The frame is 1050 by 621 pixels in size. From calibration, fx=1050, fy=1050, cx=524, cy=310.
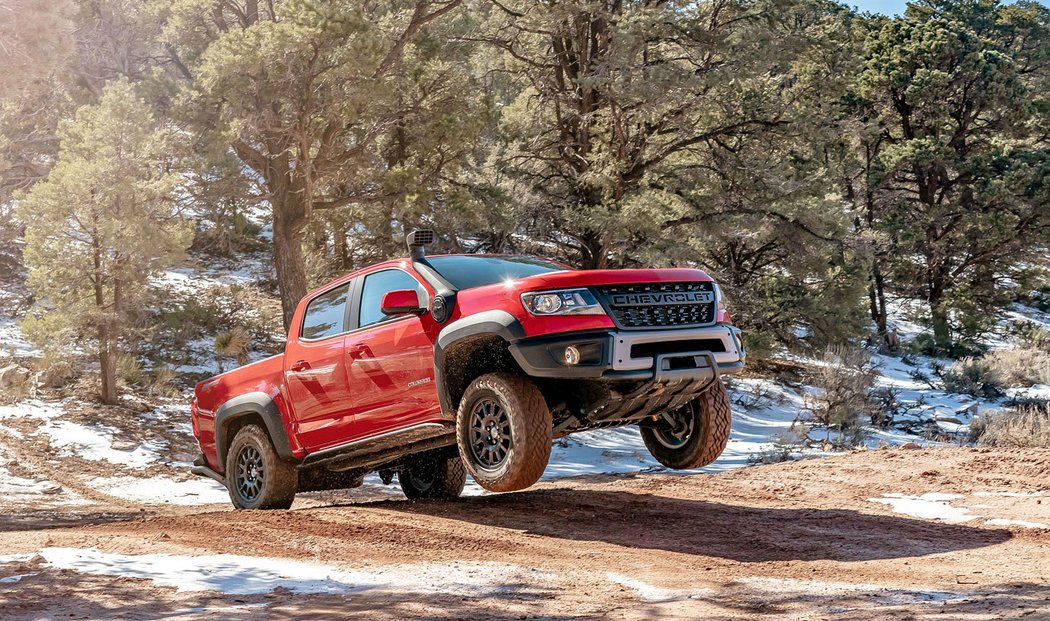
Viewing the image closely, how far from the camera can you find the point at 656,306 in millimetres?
7414

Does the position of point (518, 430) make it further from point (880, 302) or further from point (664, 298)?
point (880, 302)

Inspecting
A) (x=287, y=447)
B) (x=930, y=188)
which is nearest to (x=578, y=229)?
(x=287, y=447)

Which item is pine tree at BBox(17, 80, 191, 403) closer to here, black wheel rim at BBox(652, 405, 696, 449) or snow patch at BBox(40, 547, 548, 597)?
snow patch at BBox(40, 547, 548, 597)

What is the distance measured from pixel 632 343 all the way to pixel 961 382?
21.8 metres

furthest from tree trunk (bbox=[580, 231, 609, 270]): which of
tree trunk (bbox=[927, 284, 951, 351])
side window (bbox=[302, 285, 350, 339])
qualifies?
tree trunk (bbox=[927, 284, 951, 351])

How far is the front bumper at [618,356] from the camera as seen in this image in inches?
277

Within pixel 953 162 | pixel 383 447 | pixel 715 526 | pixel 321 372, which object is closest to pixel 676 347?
pixel 715 526

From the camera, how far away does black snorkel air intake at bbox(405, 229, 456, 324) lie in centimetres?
771

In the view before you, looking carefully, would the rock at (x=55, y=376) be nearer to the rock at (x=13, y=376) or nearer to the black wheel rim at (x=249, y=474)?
the rock at (x=13, y=376)

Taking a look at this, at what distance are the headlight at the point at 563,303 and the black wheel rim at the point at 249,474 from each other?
147 inches

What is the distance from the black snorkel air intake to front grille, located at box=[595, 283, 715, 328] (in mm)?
1183

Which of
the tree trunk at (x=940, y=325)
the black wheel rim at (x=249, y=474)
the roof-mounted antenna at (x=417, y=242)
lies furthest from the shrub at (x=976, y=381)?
the roof-mounted antenna at (x=417, y=242)

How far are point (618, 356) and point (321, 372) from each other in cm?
297

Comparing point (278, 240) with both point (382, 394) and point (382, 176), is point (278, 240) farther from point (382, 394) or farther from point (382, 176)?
point (382, 394)
